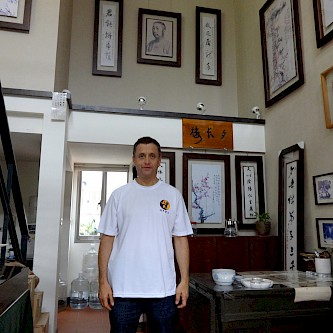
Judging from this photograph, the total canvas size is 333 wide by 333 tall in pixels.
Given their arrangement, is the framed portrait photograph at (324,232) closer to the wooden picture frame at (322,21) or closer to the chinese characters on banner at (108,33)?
the wooden picture frame at (322,21)

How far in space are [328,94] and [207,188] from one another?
4.92ft

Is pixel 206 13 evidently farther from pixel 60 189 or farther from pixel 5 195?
pixel 5 195

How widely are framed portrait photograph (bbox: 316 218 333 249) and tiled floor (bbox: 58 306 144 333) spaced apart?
79.2 inches

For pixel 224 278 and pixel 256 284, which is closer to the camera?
pixel 256 284

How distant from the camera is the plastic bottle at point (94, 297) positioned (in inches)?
174

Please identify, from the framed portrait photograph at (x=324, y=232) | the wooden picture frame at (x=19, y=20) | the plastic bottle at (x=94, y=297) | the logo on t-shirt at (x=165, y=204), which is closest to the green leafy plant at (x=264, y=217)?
the framed portrait photograph at (x=324, y=232)

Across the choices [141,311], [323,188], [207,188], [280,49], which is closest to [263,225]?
[207,188]

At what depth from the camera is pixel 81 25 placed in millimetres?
4586

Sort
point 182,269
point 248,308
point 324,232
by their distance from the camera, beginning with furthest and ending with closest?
point 324,232
point 248,308
point 182,269

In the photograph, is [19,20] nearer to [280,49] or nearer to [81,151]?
[81,151]

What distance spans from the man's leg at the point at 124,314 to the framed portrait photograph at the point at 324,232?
1746mm

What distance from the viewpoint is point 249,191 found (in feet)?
11.9

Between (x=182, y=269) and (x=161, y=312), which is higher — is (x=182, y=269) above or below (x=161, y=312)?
above

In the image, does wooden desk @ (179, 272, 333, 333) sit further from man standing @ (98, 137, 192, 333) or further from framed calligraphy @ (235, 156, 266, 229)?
framed calligraphy @ (235, 156, 266, 229)
